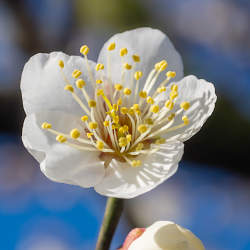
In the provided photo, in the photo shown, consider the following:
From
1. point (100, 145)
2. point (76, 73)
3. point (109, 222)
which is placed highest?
point (76, 73)

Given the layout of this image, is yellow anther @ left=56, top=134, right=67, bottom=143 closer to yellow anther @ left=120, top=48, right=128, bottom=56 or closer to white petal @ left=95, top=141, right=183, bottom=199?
white petal @ left=95, top=141, right=183, bottom=199

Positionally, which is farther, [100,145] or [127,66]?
[127,66]

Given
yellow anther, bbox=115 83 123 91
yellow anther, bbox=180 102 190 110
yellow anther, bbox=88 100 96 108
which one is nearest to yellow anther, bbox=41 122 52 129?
yellow anther, bbox=88 100 96 108

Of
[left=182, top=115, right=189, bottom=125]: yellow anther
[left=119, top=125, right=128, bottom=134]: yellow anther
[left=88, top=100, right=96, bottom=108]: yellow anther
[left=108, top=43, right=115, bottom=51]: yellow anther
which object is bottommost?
[left=119, top=125, right=128, bottom=134]: yellow anther

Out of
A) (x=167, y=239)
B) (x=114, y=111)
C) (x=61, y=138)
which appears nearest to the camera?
(x=167, y=239)

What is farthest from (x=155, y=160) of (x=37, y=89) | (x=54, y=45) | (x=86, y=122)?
(x=54, y=45)

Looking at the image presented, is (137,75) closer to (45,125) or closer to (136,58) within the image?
(136,58)

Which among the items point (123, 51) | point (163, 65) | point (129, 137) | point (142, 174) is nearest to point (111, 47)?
point (123, 51)
